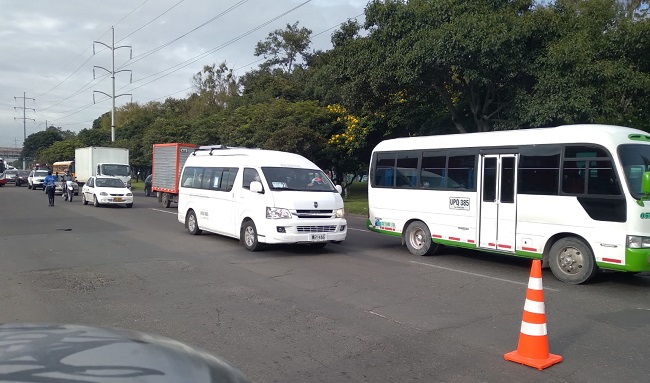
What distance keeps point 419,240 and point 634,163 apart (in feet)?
16.3

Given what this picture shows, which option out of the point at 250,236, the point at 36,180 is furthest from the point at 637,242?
the point at 36,180

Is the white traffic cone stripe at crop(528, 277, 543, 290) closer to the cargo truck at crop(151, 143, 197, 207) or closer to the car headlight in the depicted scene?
the car headlight

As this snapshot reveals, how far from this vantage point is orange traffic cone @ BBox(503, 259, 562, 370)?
564cm

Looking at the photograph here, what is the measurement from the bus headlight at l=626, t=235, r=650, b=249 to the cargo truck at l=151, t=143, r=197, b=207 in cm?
2024

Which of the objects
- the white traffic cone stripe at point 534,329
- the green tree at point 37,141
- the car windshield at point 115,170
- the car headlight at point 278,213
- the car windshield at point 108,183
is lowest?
the white traffic cone stripe at point 534,329

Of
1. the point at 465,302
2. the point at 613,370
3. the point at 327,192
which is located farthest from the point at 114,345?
the point at 327,192

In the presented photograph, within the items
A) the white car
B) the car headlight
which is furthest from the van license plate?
the white car

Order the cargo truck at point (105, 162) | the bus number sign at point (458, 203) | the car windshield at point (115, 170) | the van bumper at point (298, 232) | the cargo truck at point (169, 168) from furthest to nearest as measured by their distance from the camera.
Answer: the cargo truck at point (105, 162) → the car windshield at point (115, 170) → the cargo truck at point (169, 168) → the van bumper at point (298, 232) → the bus number sign at point (458, 203)

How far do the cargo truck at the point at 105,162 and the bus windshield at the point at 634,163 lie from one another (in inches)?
1230

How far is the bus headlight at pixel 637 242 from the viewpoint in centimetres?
896

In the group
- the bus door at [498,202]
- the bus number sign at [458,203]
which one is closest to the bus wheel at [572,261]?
the bus door at [498,202]

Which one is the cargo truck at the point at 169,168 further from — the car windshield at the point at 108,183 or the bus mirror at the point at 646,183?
the bus mirror at the point at 646,183

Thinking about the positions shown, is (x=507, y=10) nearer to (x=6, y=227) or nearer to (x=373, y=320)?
(x=373, y=320)

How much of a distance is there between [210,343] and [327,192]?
7284mm
